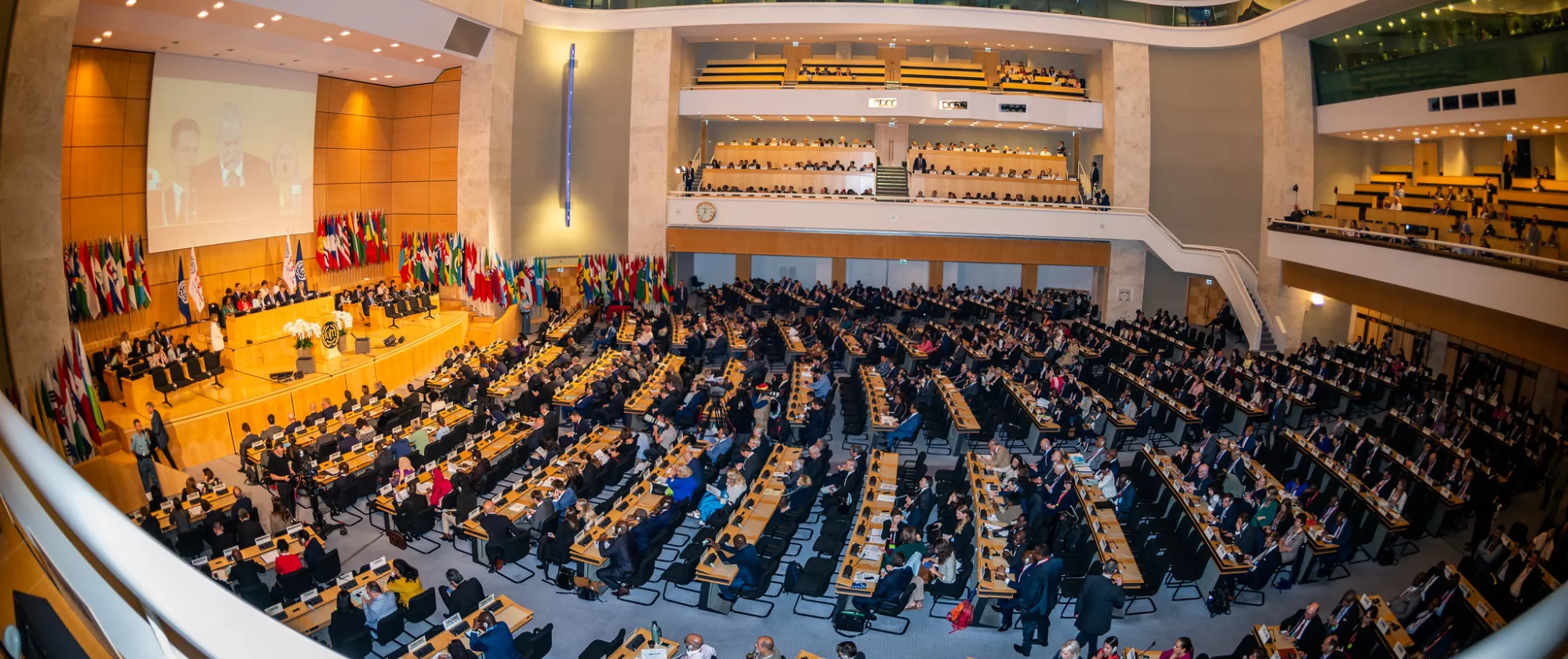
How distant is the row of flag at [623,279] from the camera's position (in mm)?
29641

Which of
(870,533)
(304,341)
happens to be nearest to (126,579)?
(870,533)

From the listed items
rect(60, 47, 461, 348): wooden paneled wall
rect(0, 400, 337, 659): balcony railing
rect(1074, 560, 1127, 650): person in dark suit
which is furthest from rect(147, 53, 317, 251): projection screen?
rect(0, 400, 337, 659): balcony railing

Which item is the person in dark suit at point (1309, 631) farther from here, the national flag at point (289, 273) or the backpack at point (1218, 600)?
the national flag at point (289, 273)

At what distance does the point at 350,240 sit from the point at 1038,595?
81.8ft

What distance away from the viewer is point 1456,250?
18.3m

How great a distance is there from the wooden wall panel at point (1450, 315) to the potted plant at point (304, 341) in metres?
24.1

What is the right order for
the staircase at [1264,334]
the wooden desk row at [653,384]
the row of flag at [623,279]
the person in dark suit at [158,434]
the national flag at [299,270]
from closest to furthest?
1. the person in dark suit at [158,434]
2. the wooden desk row at [653,384]
3. the national flag at [299,270]
4. the staircase at [1264,334]
5. the row of flag at [623,279]

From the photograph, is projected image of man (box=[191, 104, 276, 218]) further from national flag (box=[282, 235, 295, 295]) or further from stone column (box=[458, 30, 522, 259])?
stone column (box=[458, 30, 522, 259])

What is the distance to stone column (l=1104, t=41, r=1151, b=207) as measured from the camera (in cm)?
3116

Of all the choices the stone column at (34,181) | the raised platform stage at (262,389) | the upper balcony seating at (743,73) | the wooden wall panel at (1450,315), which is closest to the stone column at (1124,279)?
the wooden wall panel at (1450,315)

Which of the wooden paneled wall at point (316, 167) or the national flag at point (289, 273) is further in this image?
the national flag at point (289, 273)

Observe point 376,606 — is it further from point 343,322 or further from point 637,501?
point 343,322

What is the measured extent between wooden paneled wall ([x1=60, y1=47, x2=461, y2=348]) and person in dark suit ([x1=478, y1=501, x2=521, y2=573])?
345 inches

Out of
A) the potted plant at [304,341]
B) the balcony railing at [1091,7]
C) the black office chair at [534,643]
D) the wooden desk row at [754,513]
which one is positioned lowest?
the black office chair at [534,643]
